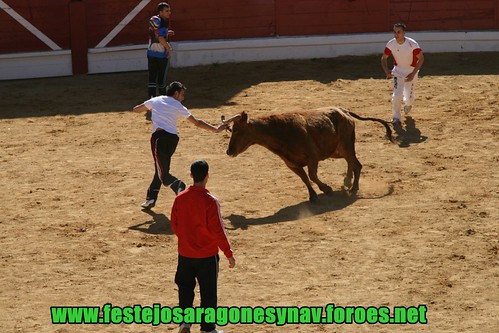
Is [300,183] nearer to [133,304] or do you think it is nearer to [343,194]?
[343,194]

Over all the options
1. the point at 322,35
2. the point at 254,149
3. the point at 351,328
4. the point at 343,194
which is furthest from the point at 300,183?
the point at 322,35

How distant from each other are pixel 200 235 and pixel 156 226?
11.4 ft

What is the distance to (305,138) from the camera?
37.0 ft

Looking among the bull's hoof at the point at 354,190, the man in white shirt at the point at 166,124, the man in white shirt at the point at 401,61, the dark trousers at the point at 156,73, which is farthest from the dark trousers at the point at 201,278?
the dark trousers at the point at 156,73

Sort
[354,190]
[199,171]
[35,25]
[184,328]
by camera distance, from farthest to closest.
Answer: [35,25] → [354,190] → [184,328] → [199,171]

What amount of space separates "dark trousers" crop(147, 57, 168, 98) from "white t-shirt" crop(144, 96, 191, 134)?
17.0 feet

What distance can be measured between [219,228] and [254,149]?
21.2ft

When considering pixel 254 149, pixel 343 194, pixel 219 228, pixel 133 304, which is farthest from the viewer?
pixel 254 149

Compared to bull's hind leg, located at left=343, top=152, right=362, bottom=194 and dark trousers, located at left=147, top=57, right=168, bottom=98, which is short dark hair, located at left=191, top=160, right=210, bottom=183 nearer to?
bull's hind leg, located at left=343, top=152, right=362, bottom=194

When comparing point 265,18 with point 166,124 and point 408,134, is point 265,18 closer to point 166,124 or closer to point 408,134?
point 408,134

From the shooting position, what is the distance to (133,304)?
8508mm

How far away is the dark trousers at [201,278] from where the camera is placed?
24.0ft

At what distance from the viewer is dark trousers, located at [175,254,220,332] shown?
7.32 metres

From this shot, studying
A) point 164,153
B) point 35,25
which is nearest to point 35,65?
point 35,25
